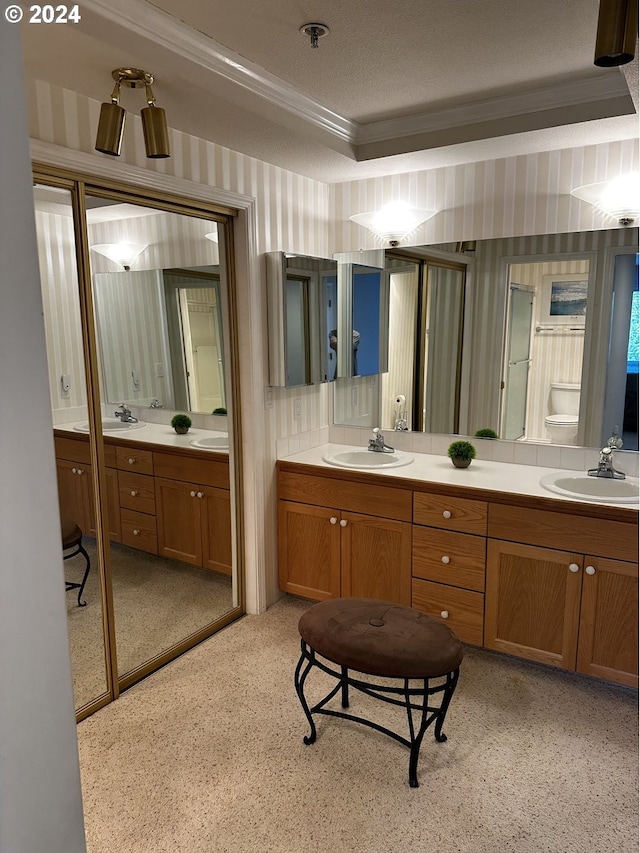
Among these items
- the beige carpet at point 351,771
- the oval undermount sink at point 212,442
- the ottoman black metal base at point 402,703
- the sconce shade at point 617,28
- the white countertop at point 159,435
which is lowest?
the beige carpet at point 351,771

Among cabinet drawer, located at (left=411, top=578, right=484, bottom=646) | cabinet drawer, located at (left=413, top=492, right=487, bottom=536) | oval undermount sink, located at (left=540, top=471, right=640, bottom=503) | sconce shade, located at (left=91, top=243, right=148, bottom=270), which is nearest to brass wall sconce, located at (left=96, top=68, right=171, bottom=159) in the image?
sconce shade, located at (left=91, top=243, right=148, bottom=270)

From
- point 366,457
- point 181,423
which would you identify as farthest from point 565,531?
point 181,423

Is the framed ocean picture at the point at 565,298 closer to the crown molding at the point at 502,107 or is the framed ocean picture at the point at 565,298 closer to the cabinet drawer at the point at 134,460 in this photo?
the crown molding at the point at 502,107

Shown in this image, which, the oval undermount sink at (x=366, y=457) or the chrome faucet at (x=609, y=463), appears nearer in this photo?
the chrome faucet at (x=609, y=463)

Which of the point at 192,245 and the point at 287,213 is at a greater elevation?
the point at 287,213

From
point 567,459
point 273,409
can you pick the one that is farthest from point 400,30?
point 567,459

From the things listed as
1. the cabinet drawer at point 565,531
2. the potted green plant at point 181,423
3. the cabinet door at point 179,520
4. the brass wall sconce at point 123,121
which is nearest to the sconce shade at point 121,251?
the brass wall sconce at point 123,121

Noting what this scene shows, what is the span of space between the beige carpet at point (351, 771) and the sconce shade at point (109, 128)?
2.09m

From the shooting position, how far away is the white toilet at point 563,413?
287 centimetres

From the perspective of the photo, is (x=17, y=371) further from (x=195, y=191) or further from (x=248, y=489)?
(x=248, y=489)

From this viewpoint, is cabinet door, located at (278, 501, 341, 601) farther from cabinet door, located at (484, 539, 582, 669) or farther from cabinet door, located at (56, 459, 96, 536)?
cabinet door, located at (56, 459, 96, 536)

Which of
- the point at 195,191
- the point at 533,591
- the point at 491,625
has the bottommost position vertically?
the point at 491,625

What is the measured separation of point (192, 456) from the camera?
114 inches

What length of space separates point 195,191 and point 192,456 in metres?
1.21
